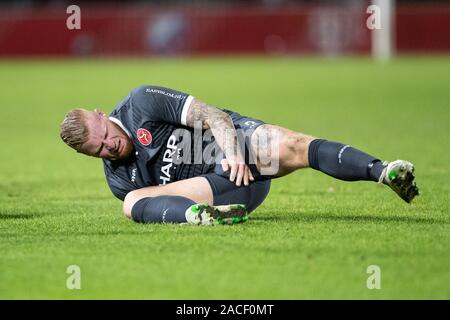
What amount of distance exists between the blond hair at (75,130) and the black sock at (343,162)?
1.61m

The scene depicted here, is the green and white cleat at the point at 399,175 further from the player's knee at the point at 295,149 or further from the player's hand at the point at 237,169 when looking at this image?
the player's hand at the point at 237,169

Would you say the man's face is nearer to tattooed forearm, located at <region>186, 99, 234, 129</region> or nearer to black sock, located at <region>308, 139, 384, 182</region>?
tattooed forearm, located at <region>186, 99, 234, 129</region>

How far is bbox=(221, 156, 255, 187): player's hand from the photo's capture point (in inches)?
265

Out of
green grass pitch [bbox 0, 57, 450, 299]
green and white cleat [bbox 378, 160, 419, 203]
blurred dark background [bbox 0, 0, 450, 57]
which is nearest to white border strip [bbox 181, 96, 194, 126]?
green grass pitch [bbox 0, 57, 450, 299]

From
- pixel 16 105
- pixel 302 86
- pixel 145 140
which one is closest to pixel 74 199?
pixel 145 140

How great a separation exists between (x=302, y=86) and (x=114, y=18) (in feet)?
40.5

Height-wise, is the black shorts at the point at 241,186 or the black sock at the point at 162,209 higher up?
the black shorts at the point at 241,186

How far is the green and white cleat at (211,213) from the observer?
6.72 metres

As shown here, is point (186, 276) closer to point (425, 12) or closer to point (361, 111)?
point (361, 111)

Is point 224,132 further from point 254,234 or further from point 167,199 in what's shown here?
point 254,234

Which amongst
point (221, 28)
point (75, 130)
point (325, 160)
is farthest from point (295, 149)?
point (221, 28)

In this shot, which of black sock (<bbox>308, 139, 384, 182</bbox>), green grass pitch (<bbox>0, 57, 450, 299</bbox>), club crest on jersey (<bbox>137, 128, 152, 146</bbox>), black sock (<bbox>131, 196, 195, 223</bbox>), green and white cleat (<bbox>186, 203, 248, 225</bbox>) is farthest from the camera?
club crest on jersey (<bbox>137, 128, 152, 146</bbox>)

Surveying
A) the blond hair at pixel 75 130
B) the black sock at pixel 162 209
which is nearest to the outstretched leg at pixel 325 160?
the black sock at pixel 162 209

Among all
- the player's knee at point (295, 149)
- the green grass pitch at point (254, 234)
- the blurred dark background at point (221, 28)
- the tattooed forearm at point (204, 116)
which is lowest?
the green grass pitch at point (254, 234)
